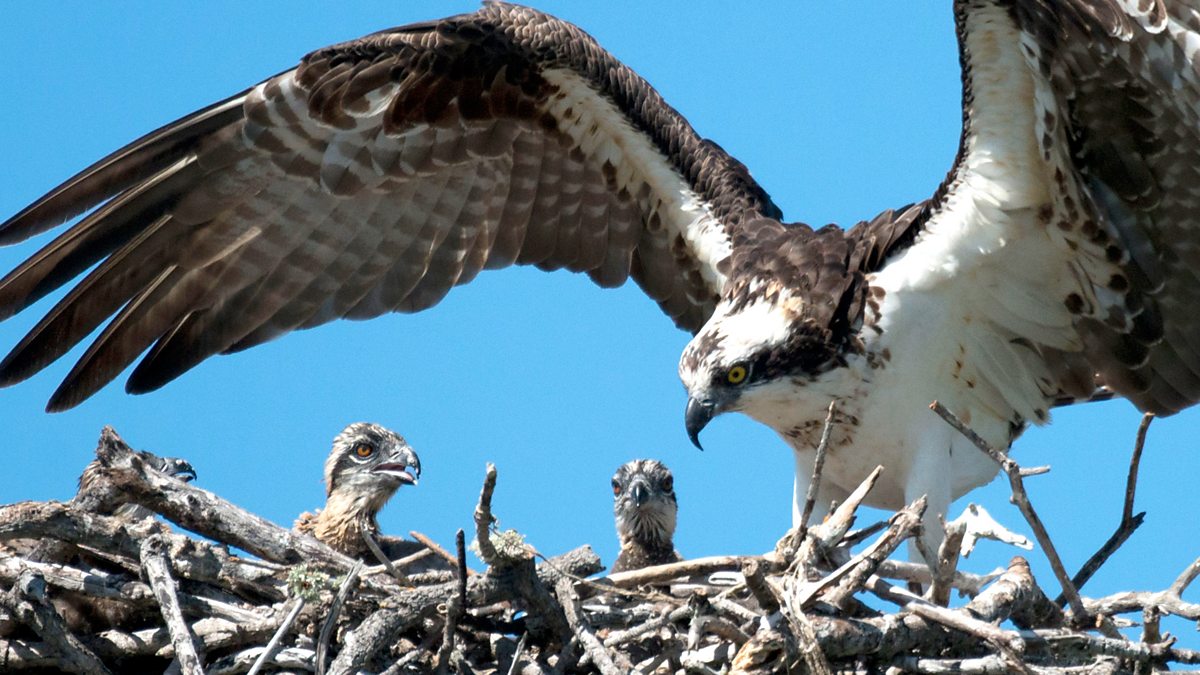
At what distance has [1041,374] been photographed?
7.75 metres

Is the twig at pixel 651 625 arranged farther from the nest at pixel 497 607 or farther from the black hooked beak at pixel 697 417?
the black hooked beak at pixel 697 417

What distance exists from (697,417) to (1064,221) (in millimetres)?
1709

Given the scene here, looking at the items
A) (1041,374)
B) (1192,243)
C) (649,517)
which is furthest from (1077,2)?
(649,517)

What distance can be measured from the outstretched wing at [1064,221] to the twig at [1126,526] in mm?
1419

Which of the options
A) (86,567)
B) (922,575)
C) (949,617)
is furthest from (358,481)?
(949,617)

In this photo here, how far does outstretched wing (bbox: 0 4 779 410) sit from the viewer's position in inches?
307

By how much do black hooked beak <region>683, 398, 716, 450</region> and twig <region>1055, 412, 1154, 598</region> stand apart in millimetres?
1647

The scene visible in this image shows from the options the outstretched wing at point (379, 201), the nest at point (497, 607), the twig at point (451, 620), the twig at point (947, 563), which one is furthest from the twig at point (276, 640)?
the outstretched wing at point (379, 201)

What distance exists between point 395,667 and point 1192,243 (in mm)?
3708

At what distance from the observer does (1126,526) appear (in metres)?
5.98

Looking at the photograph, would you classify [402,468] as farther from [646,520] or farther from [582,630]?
[582,630]

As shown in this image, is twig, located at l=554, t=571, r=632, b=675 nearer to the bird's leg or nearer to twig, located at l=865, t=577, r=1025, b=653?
twig, located at l=865, t=577, r=1025, b=653

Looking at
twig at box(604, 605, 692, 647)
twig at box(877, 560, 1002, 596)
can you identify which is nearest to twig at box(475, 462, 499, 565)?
twig at box(604, 605, 692, 647)

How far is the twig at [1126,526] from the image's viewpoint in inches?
224
